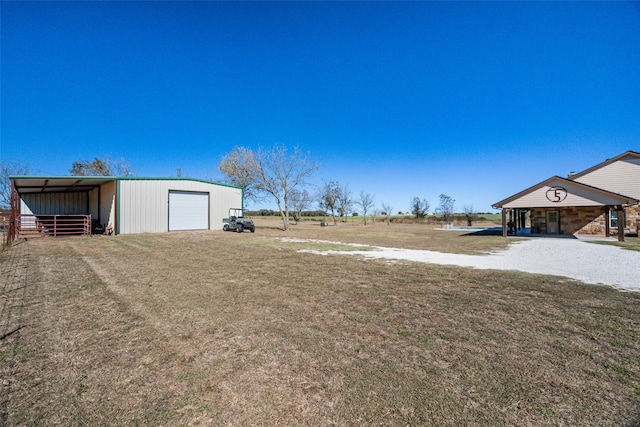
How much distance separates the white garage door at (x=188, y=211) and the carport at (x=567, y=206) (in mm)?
20227

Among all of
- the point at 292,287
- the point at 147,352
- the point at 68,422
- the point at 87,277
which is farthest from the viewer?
the point at 87,277

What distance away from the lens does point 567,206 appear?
16969 millimetres

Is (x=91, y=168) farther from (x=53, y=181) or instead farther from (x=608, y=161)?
(x=608, y=161)

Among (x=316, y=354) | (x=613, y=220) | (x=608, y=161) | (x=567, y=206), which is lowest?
(x=316, y=354)

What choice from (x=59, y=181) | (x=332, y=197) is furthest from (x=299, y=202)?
(x=59, y=181)

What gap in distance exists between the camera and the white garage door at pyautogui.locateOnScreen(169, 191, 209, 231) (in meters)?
20.0

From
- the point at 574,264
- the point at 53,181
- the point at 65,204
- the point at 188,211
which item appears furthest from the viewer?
the point at 65,204

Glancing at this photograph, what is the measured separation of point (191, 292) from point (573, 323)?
19.2 ft

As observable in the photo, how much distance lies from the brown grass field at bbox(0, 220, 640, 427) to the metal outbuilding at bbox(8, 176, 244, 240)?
13.5 meters

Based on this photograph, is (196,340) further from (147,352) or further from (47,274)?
(47,274)

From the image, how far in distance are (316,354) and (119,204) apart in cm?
1907

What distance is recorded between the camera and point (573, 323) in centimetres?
386

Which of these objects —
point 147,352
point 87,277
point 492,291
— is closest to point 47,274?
point 87,277

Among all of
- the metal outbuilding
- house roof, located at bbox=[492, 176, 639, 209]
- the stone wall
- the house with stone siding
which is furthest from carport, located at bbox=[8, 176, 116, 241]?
the stone wall
